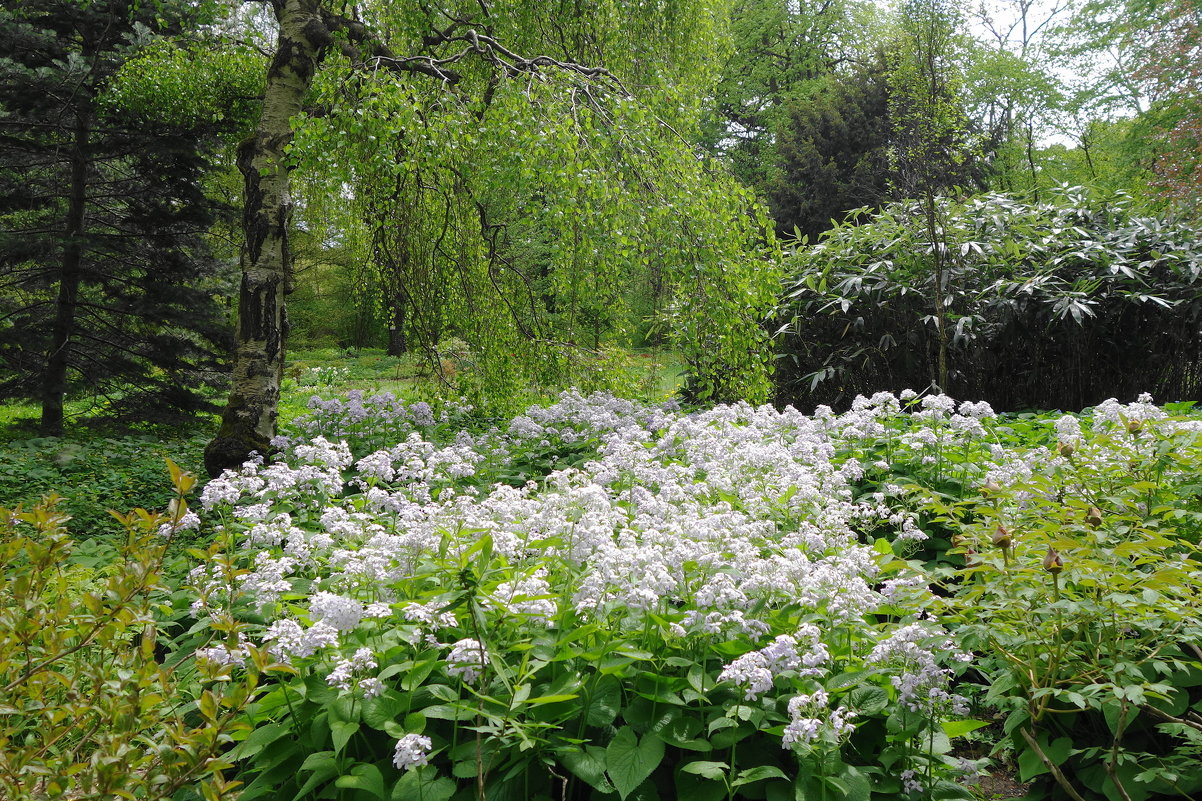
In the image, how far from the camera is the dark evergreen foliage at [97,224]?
8891 mm

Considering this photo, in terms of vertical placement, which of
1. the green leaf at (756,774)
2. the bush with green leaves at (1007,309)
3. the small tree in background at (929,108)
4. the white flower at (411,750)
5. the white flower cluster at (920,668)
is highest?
the small tree in background at (929,108)

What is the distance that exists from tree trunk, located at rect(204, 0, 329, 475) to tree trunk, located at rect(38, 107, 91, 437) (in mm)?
4629

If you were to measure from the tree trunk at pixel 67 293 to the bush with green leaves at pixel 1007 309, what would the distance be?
8.13m

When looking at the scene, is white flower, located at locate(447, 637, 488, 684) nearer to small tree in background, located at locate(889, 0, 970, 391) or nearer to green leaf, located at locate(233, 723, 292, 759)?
green leaf, located at locate(233, 723, 292, 759)

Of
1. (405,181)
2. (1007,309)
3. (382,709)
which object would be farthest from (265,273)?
(1007,309)

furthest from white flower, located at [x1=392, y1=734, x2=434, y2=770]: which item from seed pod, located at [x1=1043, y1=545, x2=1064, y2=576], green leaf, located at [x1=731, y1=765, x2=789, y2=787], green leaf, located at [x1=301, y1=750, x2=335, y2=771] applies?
seed pod, located at [x1=1043, y1=545, x2=1064, y2=576]

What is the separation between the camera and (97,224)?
962 cm

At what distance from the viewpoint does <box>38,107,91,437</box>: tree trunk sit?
29.5ft

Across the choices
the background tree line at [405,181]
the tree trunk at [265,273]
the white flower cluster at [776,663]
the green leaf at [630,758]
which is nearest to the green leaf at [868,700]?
the white flower cluster at [776,663]

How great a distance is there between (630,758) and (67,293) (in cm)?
985

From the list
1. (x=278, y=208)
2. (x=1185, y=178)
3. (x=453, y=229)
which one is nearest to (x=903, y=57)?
(x=453, y=229)

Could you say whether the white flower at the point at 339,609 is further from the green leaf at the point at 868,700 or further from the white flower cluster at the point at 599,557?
the green leaf at the point at 868,700

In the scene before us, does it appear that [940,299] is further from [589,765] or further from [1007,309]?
[589,765]

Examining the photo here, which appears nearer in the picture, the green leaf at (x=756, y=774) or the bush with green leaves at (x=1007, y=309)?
the green leaf at (x=756, y=774)
